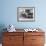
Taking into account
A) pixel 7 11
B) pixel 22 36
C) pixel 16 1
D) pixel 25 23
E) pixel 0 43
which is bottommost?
pixel 0 43

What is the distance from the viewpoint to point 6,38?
3.98 meters

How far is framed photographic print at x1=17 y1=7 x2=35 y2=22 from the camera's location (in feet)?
14.6

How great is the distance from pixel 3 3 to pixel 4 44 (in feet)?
4.49

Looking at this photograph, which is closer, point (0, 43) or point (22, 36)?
point (22, 36)

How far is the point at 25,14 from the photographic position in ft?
14.7

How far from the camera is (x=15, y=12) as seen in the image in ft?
14.6

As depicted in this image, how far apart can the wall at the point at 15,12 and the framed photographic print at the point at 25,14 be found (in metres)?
0.10

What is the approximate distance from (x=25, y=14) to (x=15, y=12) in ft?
1.12

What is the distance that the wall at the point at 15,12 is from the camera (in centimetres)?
443

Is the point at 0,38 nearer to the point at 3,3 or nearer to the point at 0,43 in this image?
the point at 0,43

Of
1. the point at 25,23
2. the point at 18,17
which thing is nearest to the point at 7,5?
the point at 18,17

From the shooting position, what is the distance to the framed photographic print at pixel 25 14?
14.6 feet

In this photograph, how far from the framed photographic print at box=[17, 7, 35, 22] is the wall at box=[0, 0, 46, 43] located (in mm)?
102

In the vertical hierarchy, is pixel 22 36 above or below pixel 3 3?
below
